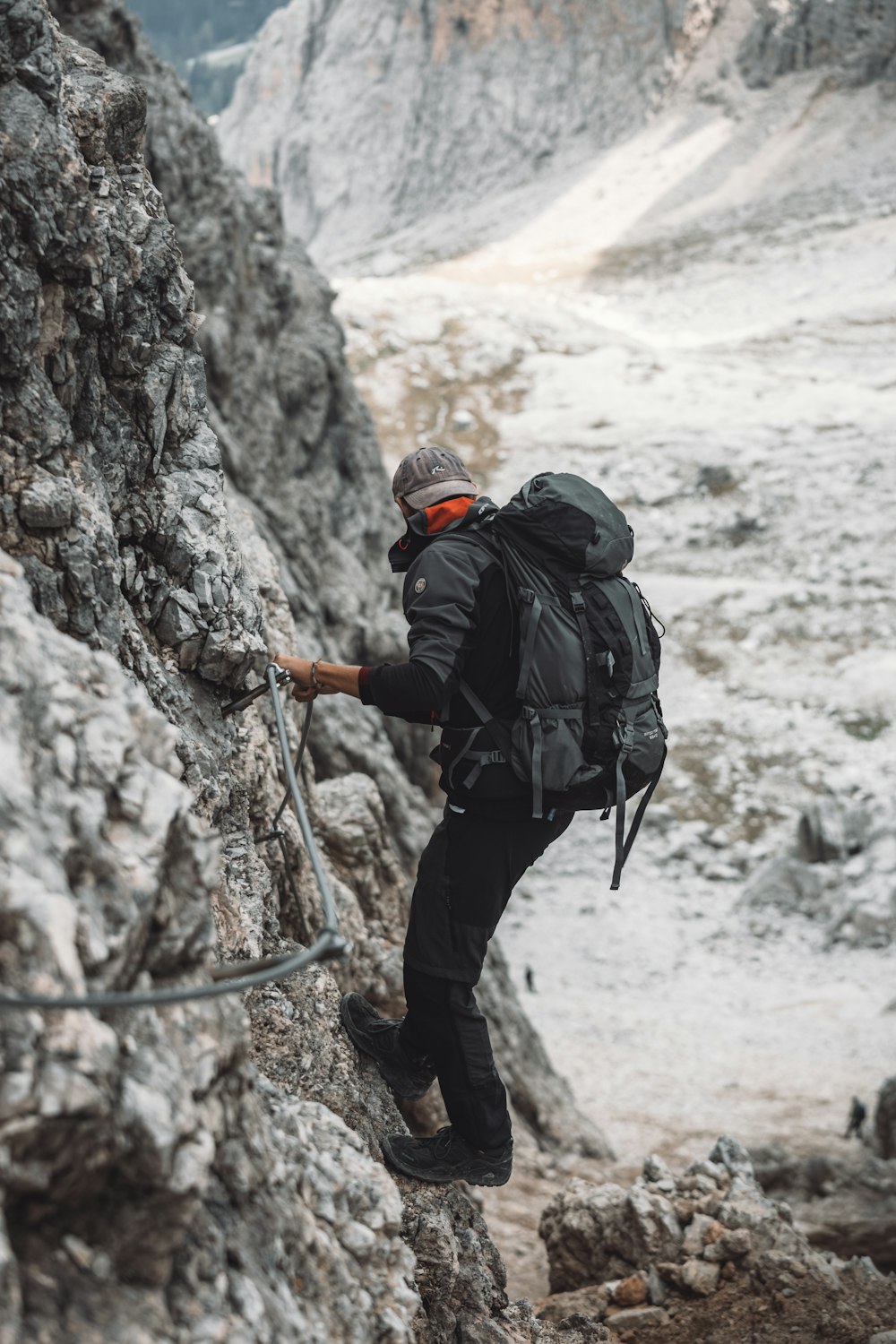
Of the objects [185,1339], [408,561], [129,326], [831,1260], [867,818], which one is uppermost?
[129,326]

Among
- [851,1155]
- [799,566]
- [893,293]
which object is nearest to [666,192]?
[893,293]

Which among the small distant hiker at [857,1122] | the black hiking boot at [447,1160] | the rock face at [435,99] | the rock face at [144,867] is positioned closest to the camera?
the rock face at [144,867]

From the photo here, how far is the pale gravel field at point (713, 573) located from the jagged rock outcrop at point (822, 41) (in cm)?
1594

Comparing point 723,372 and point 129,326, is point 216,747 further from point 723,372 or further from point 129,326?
point 723,372

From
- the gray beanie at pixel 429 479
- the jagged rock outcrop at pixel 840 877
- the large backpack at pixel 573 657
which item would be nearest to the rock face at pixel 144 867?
the gray beanie at pixel 429 479

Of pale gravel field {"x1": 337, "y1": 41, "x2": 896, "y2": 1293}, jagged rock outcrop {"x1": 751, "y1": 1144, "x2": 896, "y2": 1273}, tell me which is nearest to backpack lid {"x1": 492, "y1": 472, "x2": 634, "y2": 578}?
pale gravel field {"x1": 337, "y1": 41, "x2": 896, "y2": 1293}

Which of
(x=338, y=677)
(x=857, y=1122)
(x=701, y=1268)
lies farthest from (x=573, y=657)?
(x=857, y=1122)

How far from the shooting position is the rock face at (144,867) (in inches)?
119

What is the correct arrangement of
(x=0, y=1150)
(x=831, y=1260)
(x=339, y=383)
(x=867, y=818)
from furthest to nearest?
(x=339, y=383) → (x=867, y=818) → (x=831, y=1260) → (x=0, y=1150)

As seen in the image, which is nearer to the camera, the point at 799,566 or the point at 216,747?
the point at 216,747

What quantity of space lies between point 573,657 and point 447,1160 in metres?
2.90

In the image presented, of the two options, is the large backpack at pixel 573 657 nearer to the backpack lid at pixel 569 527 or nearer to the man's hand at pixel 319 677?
the backpack lid at pixel 569 527

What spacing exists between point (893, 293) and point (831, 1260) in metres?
67.5

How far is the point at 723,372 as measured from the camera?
57.3 metres
